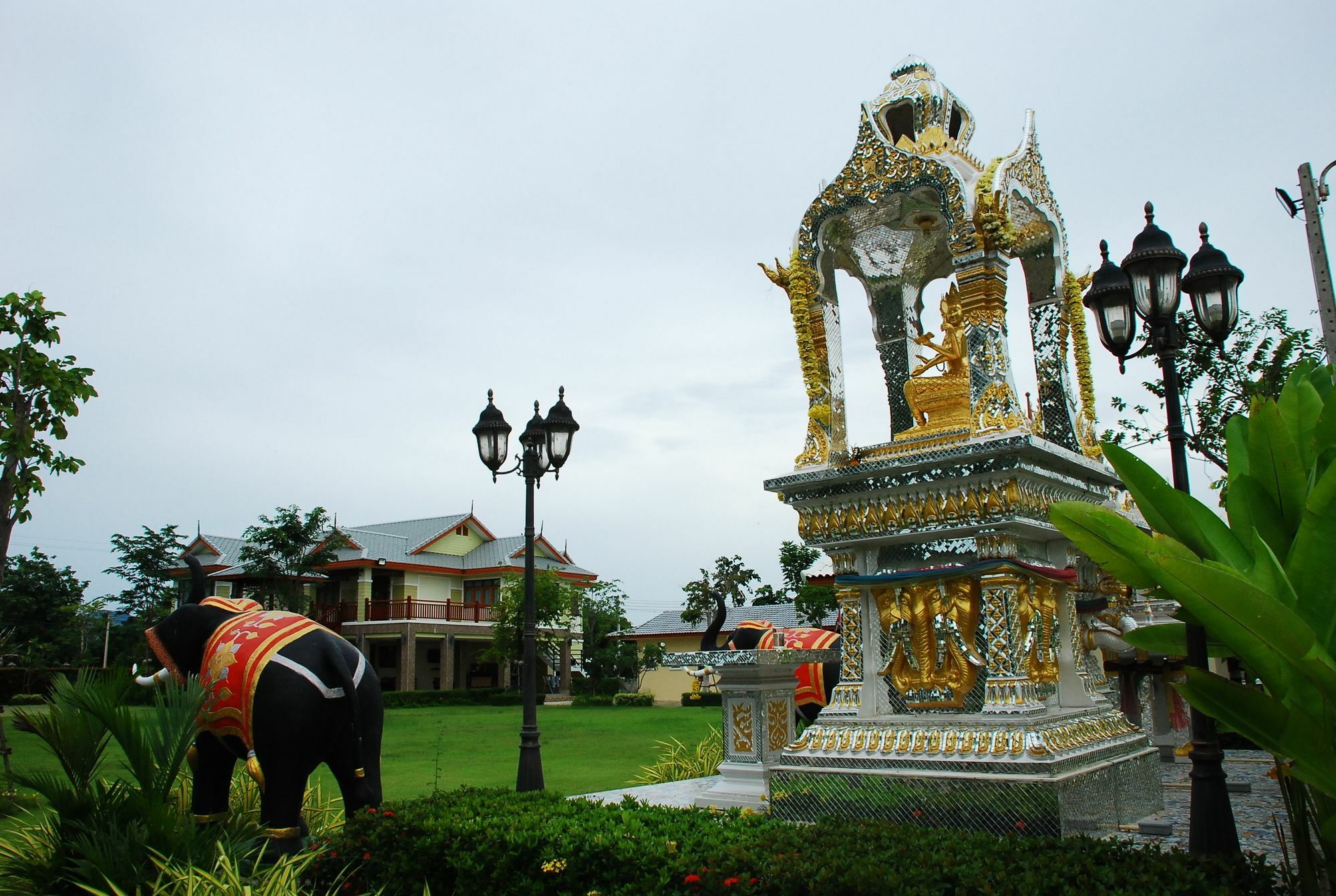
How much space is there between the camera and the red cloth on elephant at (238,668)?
21.1 ft

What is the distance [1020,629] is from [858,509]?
1.39 meters

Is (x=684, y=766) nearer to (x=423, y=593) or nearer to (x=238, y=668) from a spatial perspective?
(x=238, y=668)

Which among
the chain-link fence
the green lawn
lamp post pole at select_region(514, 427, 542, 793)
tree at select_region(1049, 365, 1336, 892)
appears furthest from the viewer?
the green lawn

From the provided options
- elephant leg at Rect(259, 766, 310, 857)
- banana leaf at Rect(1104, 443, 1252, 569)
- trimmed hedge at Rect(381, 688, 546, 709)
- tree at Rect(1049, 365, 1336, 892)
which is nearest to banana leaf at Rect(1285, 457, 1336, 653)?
tree at Rect(1049, 365, 1336, 892)

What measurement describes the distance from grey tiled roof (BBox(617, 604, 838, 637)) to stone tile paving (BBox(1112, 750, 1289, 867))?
22.9 meters

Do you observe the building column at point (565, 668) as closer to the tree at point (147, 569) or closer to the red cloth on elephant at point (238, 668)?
the tree at point (147, 569)

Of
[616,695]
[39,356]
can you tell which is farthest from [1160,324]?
[616,695]

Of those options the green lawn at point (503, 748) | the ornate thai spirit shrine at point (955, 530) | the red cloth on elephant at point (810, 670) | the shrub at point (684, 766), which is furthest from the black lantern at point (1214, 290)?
the green lawn at point (503, 748)

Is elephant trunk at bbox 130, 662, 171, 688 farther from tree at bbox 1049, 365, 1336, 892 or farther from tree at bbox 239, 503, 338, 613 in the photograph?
tree at bbox 239, 503, 338, 613

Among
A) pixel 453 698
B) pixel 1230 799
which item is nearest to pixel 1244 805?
pixel 1230 799

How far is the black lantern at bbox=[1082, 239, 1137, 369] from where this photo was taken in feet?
19.5

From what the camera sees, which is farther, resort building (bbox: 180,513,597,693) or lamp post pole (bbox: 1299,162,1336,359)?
resort building (bbox: 180,513,597,693)

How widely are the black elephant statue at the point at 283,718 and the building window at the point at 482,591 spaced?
119 ft

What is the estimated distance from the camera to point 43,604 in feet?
123
